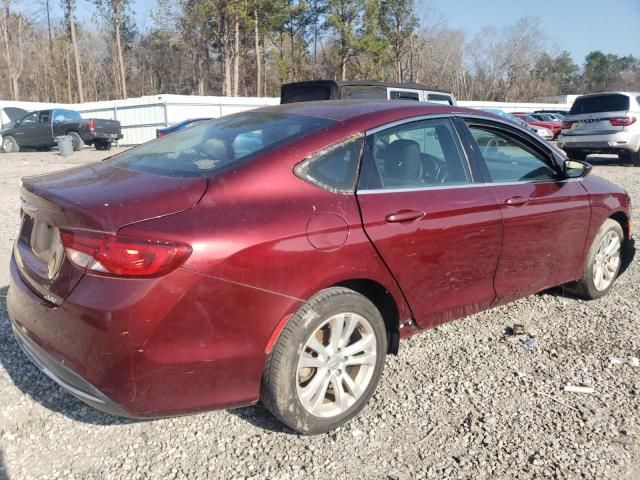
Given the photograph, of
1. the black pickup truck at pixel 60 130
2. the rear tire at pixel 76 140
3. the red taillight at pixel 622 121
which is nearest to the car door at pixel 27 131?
the black pickup truck at pixel 60 130

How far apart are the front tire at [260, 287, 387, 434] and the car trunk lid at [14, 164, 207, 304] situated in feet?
2.50

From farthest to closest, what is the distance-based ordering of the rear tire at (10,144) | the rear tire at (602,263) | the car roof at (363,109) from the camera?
the rear tire at (10,144), the rear tire at (602,263), the car roof at (363,109)

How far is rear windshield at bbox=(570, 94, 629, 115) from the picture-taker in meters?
13.0

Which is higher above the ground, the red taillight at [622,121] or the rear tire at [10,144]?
the red taillight at [622,121]

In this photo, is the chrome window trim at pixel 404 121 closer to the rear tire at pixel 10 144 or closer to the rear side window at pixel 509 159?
the rear side window at pixel 509 159

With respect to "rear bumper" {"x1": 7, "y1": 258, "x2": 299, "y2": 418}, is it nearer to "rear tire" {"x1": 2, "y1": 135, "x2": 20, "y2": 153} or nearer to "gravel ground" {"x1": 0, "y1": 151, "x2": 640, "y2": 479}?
"gravel ground" {"x1": 0, "y1": 151, "x2": 640, "y2": 479}

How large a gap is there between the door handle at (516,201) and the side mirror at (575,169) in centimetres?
68

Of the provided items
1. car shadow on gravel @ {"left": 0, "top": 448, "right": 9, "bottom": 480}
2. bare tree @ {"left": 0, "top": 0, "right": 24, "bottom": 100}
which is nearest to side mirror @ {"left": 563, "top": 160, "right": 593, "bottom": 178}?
car shadow on gravel @ {"left": 0, "top": 448, "right": 9, "bottom": 480}

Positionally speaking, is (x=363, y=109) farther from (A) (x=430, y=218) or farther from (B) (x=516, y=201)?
(B) (x=516, y=201)

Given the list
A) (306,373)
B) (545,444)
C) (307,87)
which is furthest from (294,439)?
(307,87)

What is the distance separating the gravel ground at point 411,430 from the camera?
2.43 metres

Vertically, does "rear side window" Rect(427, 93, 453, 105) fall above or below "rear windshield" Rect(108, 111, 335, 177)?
above

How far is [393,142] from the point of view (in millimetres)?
3047

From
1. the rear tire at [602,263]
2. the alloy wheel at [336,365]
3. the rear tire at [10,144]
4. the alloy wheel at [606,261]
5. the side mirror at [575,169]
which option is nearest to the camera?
the alloy wheel at [336,365]
